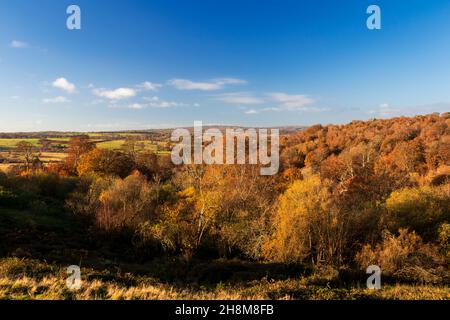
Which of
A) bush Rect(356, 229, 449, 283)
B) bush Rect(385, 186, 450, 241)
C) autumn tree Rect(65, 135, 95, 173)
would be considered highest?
autumn tree Rect(65, 135, 95, 173)

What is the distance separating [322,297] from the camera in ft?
41.9

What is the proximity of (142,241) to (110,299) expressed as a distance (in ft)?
63.3

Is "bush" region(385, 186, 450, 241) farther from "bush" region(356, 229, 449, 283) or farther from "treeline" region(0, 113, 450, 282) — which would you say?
"bush" region(356, 229, 449, 283)

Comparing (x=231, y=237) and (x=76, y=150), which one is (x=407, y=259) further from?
(x=76, y=150)

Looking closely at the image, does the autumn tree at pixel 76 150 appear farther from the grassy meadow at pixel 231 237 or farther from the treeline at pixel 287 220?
the treeline at pixel 287 220

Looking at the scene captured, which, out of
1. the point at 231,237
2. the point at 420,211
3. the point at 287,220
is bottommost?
the point at 231,237

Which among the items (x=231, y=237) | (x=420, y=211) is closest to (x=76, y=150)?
(x=231, y=237)

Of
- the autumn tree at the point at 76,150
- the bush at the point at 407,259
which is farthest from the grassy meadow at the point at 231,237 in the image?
the autumn tree at the point at 76,150

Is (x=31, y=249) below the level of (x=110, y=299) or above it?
below

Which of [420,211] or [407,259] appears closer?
[407,259]

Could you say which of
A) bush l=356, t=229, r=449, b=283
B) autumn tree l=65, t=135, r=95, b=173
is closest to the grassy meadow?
bush l=356, t=229, r=449, b=283

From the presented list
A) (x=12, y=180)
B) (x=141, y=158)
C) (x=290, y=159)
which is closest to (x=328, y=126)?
(x=290, y=159)
